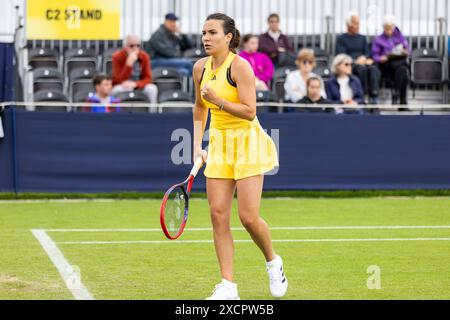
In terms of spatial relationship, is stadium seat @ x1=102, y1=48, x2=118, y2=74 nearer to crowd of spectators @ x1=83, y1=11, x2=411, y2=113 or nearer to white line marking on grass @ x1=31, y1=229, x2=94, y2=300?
crowd of spectators @ x1=83, y1=11, x2=411, y2=113

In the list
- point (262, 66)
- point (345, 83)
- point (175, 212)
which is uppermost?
point (262, 66)

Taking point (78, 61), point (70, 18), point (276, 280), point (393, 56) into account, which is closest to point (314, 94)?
point (393, 56)

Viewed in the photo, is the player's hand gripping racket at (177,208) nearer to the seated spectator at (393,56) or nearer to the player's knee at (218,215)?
the player's knee at (218,215)

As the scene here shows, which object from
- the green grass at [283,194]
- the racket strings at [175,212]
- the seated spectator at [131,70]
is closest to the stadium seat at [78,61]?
the seated spectator at [131,70]

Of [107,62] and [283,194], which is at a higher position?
[107,62]

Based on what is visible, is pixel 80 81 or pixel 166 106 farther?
pixel 80 81

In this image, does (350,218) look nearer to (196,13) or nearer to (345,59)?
(345,59)

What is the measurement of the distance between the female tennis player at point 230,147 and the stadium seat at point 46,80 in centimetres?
1024

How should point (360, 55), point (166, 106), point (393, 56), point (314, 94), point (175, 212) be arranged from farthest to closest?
point (360, 55) → point (393, 56) → point (314, 94) → point (166, 106) → point (175, 212)

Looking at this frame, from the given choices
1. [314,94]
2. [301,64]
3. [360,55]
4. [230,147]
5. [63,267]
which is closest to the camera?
[230,147]

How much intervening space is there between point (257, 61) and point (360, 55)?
247 cm

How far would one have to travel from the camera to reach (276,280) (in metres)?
9.00

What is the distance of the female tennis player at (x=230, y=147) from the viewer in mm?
8609

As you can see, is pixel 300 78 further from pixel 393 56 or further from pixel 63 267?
pixel 63 267
